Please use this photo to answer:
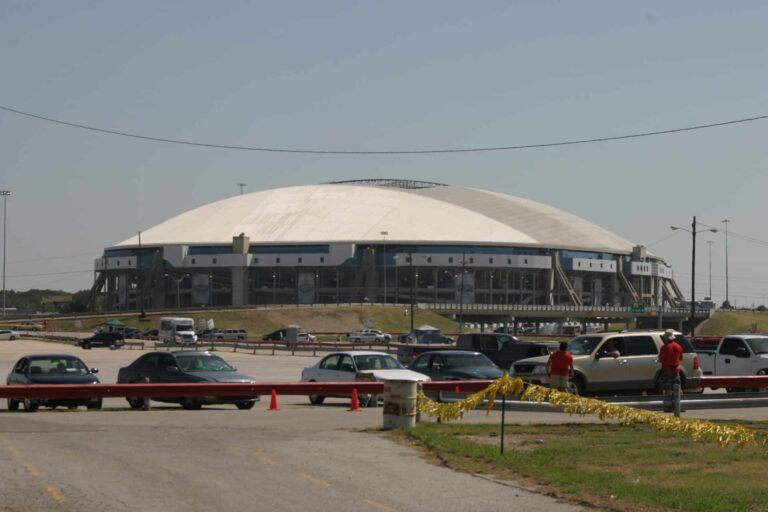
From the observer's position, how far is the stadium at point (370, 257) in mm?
150375

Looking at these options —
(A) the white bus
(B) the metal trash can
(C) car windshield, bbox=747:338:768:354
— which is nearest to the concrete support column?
(A) the white bus

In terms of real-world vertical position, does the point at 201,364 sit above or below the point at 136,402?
above

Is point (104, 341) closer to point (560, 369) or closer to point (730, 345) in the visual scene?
point (730, 345)

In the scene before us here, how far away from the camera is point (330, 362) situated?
3428 centimetres

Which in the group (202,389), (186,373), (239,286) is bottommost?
(202,389)

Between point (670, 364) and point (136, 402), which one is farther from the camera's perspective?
point (136, 402)

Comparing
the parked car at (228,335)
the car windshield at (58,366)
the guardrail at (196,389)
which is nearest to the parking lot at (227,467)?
the guardrail at (196,389)

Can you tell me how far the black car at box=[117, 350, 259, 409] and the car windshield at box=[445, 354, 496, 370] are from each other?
5.74 m

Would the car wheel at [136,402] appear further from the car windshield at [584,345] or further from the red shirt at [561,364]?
the car windshield at [584,345]

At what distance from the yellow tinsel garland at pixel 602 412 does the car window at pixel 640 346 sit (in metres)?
7.36

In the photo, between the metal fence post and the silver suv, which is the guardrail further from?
the metal fence post

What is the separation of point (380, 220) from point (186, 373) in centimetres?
12688

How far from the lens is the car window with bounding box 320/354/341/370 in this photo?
34.0m

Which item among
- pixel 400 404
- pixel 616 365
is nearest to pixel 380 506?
pixel 400 404
